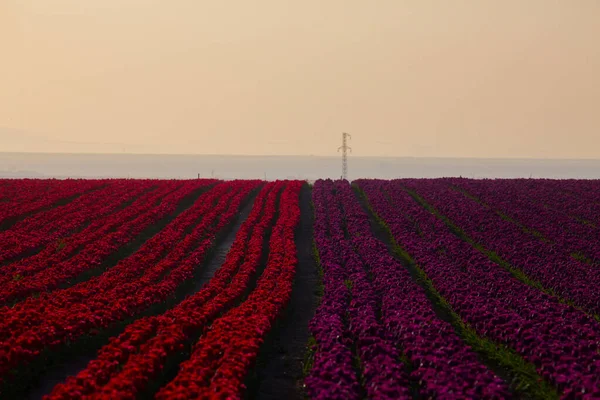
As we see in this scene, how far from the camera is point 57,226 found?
2988 centimetres

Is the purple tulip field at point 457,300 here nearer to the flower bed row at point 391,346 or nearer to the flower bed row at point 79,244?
the flower bed row at point 391,346

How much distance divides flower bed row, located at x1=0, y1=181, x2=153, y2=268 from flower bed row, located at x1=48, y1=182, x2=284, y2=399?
833 cm

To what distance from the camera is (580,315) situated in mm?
16641

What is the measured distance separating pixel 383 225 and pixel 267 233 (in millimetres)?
7155

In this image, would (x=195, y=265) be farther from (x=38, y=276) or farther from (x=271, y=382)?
(x=271, y=382)

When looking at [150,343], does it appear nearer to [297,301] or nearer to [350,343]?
[350,343]

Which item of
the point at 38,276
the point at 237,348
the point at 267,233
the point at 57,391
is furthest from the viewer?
the point at 267,233

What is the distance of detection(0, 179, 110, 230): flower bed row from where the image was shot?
32.6 m

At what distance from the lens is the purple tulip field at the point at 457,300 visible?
38.5ft

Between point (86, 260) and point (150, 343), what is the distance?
11.4 meters

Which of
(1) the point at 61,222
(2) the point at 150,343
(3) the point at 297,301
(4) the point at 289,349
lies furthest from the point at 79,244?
(2) the point at 150,343

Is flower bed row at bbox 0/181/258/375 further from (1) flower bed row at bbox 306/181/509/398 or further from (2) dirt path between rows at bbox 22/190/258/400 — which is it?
(1) flower bed row at bbox 306/181/509/398

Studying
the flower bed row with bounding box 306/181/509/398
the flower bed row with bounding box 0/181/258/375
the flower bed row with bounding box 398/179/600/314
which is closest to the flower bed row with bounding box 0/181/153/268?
the flower bed row with bounding box 0/181/258/375

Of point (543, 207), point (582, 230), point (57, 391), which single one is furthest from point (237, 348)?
point (543, 207)
